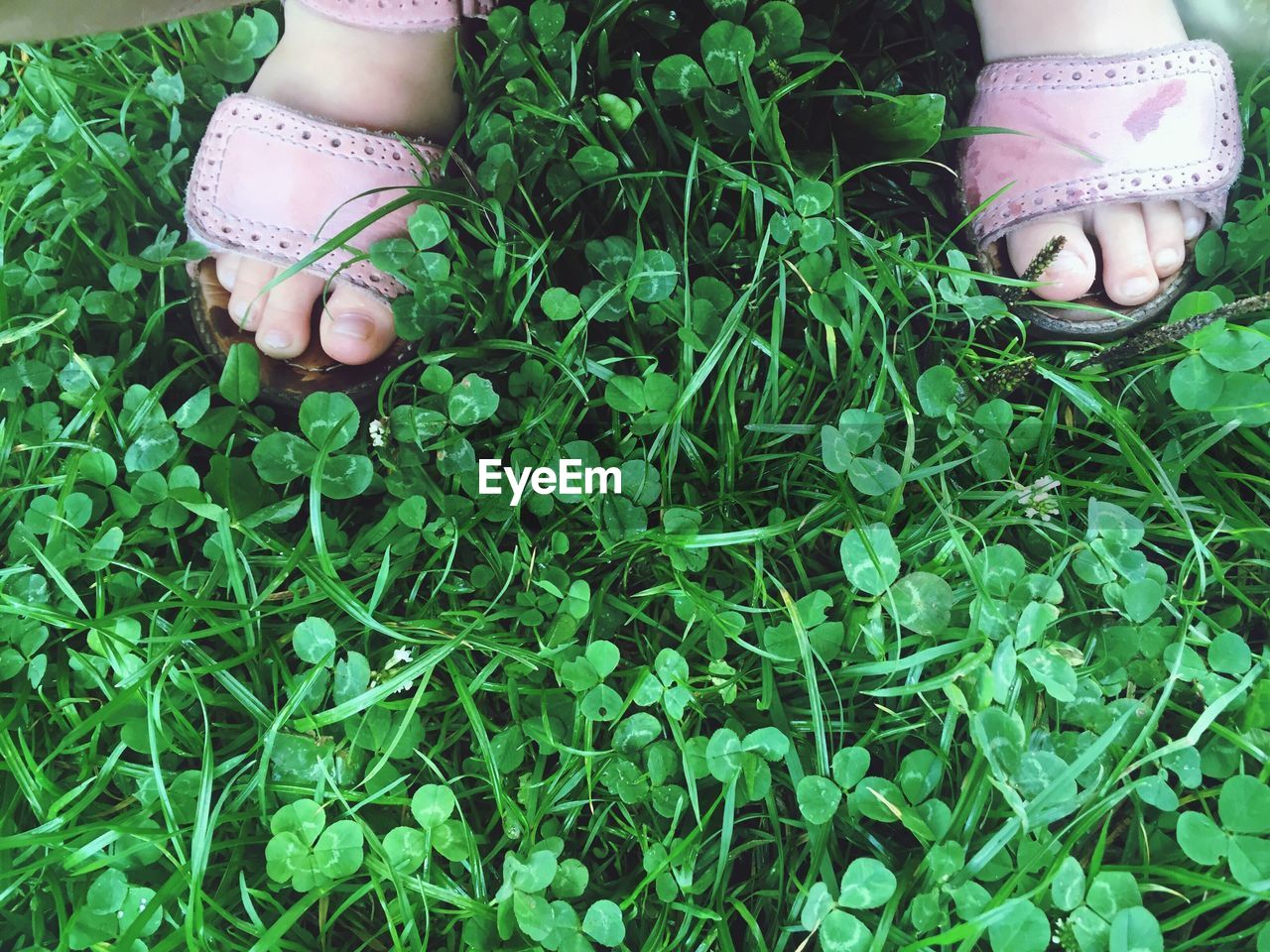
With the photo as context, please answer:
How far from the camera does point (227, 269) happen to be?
2.65ft

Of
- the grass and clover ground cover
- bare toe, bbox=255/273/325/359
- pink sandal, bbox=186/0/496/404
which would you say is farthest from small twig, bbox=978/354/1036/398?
bare toe, bbox=255/273/325/359

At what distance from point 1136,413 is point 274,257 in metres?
0.91

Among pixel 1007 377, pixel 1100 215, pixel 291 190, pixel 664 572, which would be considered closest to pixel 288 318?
pixel 291 190

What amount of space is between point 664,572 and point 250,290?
54cm

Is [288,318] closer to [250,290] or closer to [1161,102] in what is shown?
[250,290]

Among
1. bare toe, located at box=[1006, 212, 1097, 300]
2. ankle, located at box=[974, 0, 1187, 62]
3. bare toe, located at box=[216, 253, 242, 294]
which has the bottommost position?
bare toe, located at box=[216, 253, 242, 294]

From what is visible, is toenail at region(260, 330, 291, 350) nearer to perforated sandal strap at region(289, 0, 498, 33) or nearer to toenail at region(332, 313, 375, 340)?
toenail at region(332, 313, 375, 340)

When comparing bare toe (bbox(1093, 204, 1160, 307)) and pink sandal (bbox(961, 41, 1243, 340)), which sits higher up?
pink sandal (bbox(961, 41, 1243, 340))

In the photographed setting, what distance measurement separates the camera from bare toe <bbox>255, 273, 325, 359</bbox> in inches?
31.3

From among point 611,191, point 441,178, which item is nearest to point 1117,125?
point 611,191

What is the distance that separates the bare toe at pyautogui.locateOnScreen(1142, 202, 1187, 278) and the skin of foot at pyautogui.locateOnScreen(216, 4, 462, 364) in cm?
76

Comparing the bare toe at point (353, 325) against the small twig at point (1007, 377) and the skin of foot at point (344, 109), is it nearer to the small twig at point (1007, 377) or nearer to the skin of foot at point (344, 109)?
the skin of foot at point (344, 109)

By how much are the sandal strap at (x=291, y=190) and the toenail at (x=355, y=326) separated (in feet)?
0.10

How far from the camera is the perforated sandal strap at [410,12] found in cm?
77
